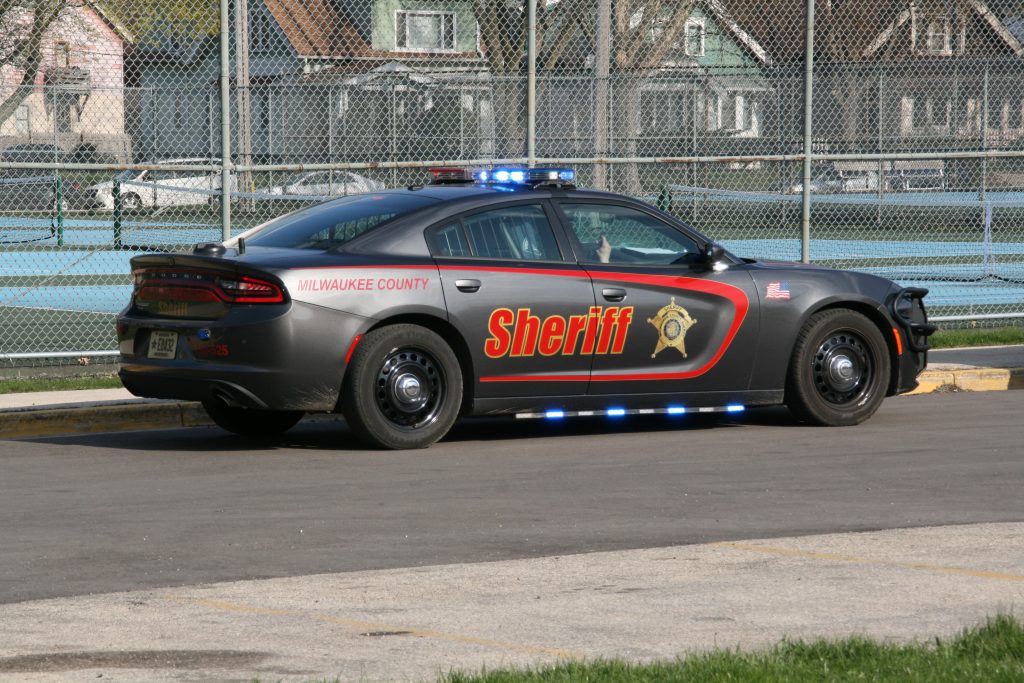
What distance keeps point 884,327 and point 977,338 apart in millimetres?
4931

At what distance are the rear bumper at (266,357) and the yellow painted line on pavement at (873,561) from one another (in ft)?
10.4

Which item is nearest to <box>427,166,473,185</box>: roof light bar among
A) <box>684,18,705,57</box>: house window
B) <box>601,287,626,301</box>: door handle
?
<box>601,287,626,301</box>: door handle

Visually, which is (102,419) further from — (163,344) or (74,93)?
(74,93)

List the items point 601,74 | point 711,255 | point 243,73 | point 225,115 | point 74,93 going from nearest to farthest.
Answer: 1. point 711,255
2. point 225,115
3. point 243,73
4. point 74,93
5. point 601,74

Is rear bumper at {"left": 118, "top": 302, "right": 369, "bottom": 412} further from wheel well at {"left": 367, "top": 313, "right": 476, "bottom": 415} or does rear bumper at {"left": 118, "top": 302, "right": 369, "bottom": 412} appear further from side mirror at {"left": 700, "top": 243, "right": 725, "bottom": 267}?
side mirror at {"left": 700, "top": 243, "right": 725, "bottom": 267}

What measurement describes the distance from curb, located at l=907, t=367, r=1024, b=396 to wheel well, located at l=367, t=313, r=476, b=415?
463 centimetres

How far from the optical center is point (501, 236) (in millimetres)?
10375

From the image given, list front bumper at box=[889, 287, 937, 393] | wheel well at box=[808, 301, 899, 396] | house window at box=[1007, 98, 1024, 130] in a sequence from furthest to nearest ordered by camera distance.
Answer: house window at box=[1007, 98, 1024, 130], front bumper at box=[889, 287, 937, 393], wheel well at box=[808, 301, 899, 396]

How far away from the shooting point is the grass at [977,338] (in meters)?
15.6

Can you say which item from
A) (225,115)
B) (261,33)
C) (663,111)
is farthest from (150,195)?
(225,115)

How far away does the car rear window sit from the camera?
399 inches

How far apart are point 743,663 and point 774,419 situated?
6.84 metres

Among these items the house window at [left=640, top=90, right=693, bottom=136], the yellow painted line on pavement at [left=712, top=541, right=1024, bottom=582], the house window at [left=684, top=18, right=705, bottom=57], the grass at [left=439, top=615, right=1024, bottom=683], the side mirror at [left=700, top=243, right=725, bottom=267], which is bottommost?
the grass at [left=439, top=615, right=1024, bottom=683]

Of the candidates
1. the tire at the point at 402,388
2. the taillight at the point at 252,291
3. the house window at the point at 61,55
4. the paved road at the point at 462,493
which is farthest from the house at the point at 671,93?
the taillight at the point at 252,291
